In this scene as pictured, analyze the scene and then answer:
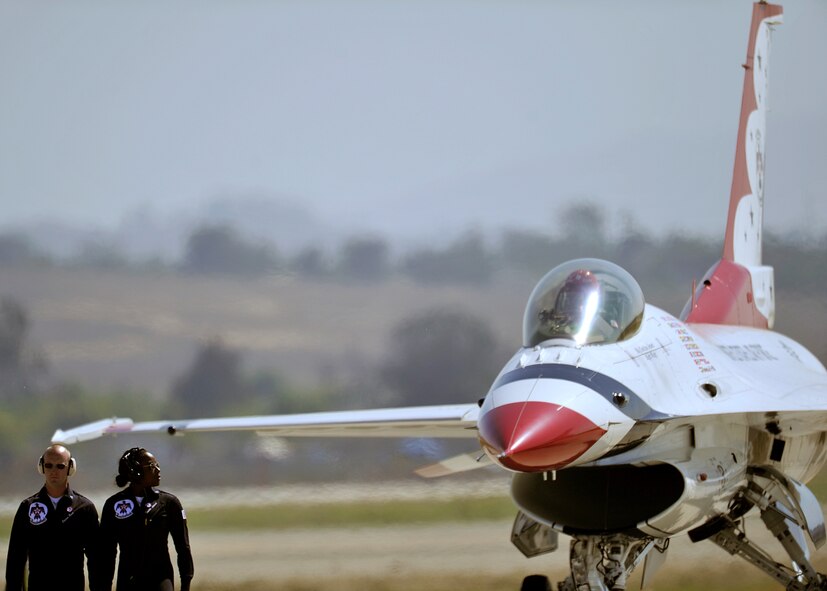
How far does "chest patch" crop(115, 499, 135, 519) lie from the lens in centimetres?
490

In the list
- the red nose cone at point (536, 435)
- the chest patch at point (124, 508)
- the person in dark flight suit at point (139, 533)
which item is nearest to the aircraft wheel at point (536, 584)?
the red nose cone at point (536, 435)

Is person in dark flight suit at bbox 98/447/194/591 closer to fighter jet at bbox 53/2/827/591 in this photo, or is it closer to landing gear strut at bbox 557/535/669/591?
fighter jet at bbox 53/2/827/591

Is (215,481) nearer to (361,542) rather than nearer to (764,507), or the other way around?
(361,542)

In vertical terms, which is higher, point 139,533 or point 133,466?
point 133,466

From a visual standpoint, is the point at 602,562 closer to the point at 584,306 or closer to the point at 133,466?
the point at 584,306

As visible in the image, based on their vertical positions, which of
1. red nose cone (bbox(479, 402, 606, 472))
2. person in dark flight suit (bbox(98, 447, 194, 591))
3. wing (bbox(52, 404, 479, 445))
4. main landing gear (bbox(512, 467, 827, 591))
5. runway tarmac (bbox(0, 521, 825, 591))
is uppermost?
red nose cone (bbox(479, 402, 606, 472))

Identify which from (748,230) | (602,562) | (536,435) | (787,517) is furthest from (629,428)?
(748,230)

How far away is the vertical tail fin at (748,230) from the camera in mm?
Answer: 8539

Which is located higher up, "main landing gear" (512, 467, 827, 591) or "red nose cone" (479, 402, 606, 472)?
"red nose cone" (479, 402, 606, 472)

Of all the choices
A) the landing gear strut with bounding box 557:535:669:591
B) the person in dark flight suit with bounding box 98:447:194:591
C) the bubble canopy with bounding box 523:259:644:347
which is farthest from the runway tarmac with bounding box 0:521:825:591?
the person in dark flight suit with bounding box 98:447:194:591

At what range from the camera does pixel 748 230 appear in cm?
972

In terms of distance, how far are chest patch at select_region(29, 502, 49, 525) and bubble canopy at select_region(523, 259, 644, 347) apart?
7.66ft

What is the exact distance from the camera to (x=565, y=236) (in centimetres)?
1277

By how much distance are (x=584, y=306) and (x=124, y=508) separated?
2.33 metres
